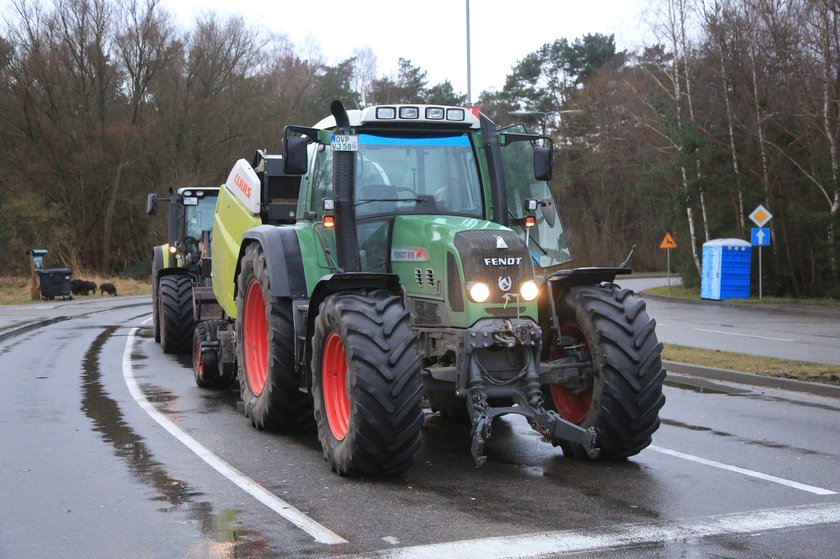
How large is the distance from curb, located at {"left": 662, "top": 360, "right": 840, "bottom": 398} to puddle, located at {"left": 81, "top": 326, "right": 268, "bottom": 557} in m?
7.26

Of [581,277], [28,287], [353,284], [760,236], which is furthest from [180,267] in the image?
[28,287]

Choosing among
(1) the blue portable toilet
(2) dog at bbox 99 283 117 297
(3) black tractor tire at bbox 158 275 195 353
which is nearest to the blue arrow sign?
(1) the blue portable toilet

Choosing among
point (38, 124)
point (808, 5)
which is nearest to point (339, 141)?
point (808, 5)

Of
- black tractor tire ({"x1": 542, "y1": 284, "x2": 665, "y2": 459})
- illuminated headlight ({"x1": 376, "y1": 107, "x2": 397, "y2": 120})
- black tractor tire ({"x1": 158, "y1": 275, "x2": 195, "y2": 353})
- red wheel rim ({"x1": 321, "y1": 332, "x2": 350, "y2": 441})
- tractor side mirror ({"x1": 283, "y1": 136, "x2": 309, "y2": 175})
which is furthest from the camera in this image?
black tractor tire ({"x1": 158, "y1": 275, "x2": 195, "y2": 353})

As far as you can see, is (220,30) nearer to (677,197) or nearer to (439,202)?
A: (677,197)

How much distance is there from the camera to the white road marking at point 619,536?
559 centimetres

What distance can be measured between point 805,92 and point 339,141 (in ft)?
95.8

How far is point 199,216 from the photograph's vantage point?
19.7 m

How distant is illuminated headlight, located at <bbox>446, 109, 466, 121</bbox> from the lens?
28.9ft

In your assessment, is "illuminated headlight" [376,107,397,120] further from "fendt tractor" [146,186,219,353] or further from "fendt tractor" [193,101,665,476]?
"fendt tractor" [146,186,219,353]

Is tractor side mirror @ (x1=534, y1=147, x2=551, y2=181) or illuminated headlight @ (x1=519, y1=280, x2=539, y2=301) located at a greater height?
tractor side mirror @ (x1=534, y1=147, x2=551, y2=181)

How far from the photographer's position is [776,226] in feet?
124

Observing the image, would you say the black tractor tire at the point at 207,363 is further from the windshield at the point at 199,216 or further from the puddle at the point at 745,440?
the windshield at the point at 199,216

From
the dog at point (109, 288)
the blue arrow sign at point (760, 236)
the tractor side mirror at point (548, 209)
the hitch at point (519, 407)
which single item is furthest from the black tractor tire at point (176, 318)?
the dog at point (109, 288)
